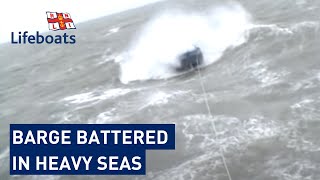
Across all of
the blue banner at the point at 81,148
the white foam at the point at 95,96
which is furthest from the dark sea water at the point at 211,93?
the blue banner at the point at 81,148

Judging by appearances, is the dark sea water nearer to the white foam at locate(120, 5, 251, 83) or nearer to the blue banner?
the white foam at locate(120, 5, 251, 83)

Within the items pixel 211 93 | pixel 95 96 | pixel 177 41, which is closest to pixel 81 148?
pixel 211 93

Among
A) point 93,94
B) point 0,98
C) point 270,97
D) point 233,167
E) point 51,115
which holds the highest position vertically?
point 0,98

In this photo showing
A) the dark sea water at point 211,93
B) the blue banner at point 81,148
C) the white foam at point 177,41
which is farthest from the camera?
the white foam at point 177,41

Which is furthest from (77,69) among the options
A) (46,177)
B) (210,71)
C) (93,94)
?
(46,177)

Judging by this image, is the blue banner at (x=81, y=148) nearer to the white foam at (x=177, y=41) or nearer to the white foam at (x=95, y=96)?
the white foam at (x=95, y=96)

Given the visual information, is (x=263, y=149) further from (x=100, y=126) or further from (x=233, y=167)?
(x=100, y=126)

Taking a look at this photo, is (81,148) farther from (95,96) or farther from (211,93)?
(95,96)
